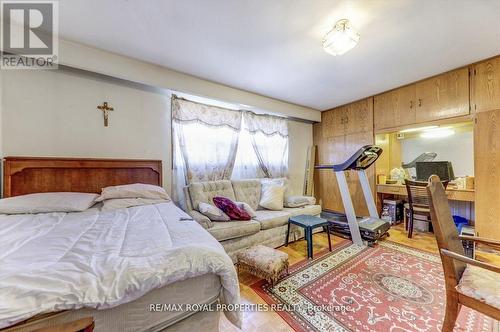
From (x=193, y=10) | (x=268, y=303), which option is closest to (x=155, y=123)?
(x=193, y=10)

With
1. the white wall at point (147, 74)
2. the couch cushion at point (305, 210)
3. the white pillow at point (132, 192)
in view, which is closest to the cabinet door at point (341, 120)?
the white wall at point (147, 74)

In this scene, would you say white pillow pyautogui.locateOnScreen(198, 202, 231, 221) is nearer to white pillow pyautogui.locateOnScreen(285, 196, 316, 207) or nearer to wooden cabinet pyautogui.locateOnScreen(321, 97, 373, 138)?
white pillow pyautogui.locateOnScreen(285, 196, 316, 207)

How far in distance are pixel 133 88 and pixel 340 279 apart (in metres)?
3.49

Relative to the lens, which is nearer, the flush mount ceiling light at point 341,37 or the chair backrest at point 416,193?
the flush mount ceiling light at point 341,37

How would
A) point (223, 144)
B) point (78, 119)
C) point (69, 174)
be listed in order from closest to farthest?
1. point (69, 174)
2. point (78, 119)
3. point (223, 144)

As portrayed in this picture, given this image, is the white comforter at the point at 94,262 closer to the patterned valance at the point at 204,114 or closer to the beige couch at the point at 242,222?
the beige couch at the point at 242,222

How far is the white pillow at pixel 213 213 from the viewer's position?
2.42m

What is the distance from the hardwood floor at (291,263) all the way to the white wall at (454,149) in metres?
1.35

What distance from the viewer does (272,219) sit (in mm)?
2691

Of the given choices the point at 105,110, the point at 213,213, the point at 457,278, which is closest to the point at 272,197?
the point at 213,213

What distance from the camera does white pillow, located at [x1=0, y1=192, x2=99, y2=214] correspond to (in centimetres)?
170

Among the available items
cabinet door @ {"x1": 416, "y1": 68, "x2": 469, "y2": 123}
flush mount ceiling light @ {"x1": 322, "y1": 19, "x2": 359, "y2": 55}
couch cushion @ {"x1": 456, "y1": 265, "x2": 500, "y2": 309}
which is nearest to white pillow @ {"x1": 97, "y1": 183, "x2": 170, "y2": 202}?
flush mount ceiling light @ {"x1": 322, "y1": 19, "x2": 359, "y2": 55}

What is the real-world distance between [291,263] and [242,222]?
77cm

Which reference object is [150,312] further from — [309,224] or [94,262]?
[309,224]
